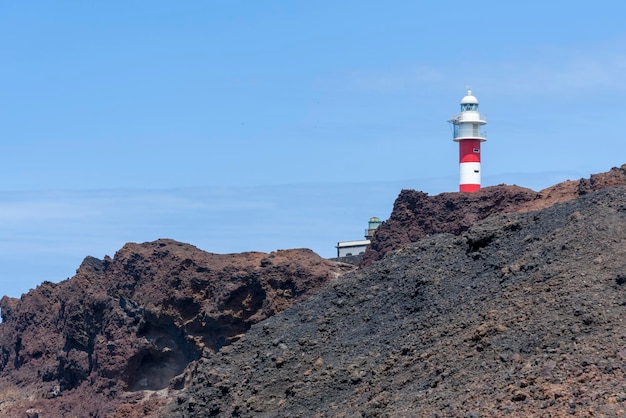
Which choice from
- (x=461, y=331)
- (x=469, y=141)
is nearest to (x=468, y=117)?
(x=469, y=141)

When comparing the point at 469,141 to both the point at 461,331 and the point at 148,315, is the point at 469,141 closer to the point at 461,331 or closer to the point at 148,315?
the point at 148,315

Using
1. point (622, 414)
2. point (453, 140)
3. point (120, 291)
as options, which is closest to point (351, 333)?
point (622, 414)

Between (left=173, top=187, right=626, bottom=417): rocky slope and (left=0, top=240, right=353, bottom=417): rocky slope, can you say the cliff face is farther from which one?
(left=173, top=187, right=626, bottom=417): rocky slope

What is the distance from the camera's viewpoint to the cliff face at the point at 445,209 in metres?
40.0

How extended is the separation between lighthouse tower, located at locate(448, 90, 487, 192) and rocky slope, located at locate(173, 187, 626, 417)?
2455cm

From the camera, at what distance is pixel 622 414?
52.9 feet

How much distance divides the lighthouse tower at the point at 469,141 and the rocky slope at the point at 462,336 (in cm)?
2455

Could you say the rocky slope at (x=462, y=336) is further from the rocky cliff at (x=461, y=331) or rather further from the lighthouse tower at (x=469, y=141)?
the lighthouse tower at (x=469, y=141)

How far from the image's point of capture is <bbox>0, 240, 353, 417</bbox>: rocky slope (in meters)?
42.7

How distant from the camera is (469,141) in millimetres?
52000

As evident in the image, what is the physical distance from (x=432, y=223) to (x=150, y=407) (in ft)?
40.5

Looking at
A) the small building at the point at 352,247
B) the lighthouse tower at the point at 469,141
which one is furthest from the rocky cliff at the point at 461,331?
the small building at the point at 352,247

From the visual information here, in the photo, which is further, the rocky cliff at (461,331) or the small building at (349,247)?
the small building at (349,247)

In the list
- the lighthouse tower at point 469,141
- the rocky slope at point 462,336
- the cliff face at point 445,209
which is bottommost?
the rocky slope at point 462,336
